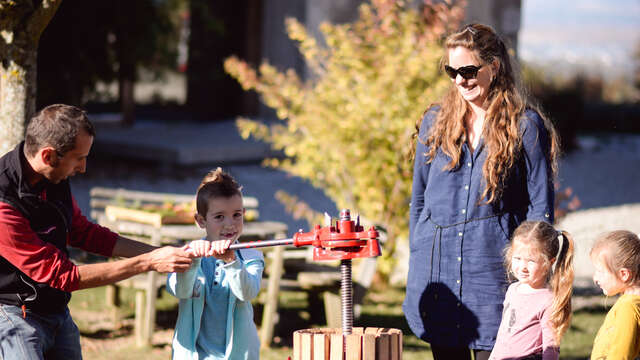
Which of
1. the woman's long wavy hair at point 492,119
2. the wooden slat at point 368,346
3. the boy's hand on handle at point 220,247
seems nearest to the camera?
the wooden slat at point 368,346

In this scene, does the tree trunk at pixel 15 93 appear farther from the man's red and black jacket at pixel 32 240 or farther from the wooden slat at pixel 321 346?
the wooden slat at pixel 321 346

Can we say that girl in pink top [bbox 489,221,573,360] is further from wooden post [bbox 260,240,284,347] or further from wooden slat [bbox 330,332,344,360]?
wooden post [bbox 260,240,284,347]

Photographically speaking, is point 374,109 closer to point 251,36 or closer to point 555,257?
point 555,257

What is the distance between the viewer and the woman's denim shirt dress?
11.6 feet

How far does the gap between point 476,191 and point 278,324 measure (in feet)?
10.5

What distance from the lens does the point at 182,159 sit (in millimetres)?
14695

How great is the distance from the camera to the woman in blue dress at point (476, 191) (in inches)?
138

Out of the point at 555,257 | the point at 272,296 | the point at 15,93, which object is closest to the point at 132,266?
the point at 555,257

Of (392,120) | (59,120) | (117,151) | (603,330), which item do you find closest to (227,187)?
(59,120)

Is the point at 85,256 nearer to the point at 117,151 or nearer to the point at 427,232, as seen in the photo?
the point at 427,232

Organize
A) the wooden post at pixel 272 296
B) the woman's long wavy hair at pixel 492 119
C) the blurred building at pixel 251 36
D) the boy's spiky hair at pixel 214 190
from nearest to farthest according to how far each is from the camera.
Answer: the woman's long wavy hair at pixel 492 119
the boy's spiky hair at pixel 214 190
the wooden post at pixel 272 296
the blurred building at pixel 251 36

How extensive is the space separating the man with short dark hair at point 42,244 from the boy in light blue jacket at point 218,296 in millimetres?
295

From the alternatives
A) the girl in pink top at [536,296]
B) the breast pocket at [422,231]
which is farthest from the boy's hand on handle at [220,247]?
the girl in pink top at [536,296]

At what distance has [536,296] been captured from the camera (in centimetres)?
348
